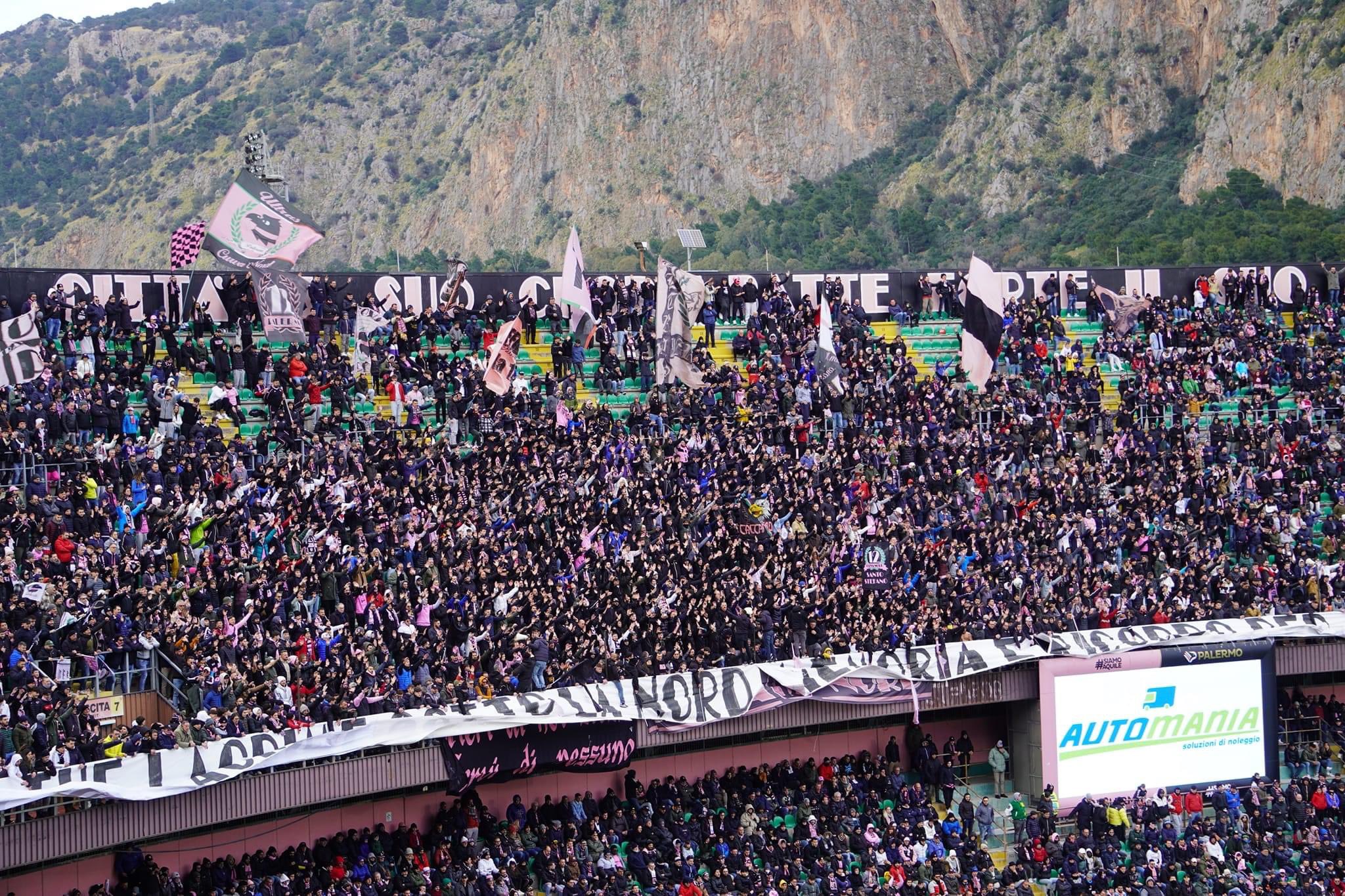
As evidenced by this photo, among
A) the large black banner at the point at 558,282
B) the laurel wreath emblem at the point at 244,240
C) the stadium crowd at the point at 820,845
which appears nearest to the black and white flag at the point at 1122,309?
the large black banner at the point at 558,282

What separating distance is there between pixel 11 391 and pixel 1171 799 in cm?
2554

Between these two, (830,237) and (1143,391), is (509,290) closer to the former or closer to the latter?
(1143,391)

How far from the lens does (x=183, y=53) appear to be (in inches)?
6260

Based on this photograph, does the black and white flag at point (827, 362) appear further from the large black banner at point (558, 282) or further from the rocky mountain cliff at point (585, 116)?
the rocky mountain cliff at point (585, 116)

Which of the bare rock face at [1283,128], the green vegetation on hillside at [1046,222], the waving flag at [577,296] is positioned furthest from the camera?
the bare rock face at [1283,128]

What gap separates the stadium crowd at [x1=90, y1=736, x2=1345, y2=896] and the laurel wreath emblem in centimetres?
1447

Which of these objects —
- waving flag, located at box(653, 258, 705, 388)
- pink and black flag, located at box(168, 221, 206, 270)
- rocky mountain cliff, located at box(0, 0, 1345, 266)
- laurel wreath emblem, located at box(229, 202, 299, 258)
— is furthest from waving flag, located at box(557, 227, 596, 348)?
rocky mountain cliff, located at box(0, 0, 1345, 266)

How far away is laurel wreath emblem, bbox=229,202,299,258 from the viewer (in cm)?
3966

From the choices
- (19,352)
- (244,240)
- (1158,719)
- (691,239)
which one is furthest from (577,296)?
(1158,719)

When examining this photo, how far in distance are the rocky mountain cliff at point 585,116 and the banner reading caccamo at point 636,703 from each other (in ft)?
247

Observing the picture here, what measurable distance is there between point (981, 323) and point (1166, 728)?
11.1 metres

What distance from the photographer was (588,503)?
121 ft

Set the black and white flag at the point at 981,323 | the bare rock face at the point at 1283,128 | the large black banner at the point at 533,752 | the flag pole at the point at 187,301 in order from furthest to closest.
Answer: the bare rock face at the point at 1283,128 < the black and white flag at the point at 981,323 < the flag pole at the point at 187,301 < the large black banner at the point at 533,752

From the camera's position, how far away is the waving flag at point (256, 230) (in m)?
39.6
